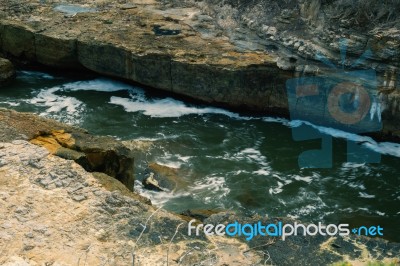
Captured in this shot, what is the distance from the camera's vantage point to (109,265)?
4.45 meters

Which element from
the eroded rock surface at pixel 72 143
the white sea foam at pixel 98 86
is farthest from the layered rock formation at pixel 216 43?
the eroded rock surface at pixel 72 143

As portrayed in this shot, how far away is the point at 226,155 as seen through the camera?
918 cm

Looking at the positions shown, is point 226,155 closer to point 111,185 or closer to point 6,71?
point 111,185

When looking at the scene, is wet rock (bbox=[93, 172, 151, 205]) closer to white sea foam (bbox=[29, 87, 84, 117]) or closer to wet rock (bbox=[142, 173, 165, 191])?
wet rock (bbox=[142, 173, 165, 191])

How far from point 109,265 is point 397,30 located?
723 cm

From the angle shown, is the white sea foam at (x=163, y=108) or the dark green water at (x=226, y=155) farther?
the white sea foam at (x=163, y=108)

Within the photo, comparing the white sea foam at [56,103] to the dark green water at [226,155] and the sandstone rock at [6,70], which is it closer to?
the dark green water at [226,155]

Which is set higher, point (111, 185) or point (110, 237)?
point (111, 185)

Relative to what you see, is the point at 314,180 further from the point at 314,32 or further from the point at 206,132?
the point at 314,32

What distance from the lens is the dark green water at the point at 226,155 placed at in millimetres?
7699

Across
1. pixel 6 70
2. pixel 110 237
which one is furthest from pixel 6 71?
pixel 110 237

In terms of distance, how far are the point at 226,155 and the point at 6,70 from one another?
222 inches

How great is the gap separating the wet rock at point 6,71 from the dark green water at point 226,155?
19 centimetres

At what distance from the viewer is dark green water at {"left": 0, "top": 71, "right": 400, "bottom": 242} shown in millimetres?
7699
